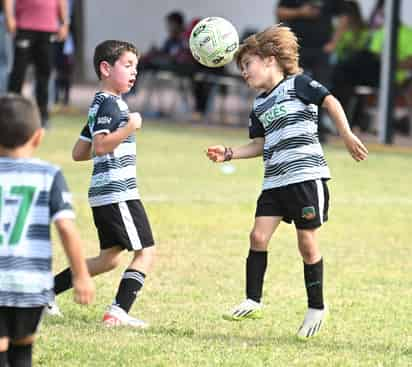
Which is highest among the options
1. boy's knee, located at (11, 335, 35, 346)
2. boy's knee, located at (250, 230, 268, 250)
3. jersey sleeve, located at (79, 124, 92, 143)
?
jersey sleeve, located at (79, 124, 92, 143)

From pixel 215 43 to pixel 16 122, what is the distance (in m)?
2.45

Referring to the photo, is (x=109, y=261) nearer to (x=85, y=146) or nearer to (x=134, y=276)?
(x=134, y=276)

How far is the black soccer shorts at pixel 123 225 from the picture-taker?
6.31 m

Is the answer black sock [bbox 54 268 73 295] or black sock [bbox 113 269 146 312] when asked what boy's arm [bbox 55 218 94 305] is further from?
black sock [bbox 54 268 73 295]

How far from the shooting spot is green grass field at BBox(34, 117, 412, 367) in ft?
19.2

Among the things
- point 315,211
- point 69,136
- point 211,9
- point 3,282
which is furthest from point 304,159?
point 211,9

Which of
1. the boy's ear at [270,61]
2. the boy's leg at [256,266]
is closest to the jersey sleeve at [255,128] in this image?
the boy's ear at [270,61]

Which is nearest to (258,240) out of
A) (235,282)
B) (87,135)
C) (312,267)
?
(312,267)

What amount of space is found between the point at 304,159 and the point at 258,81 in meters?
0.46

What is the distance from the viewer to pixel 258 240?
20.9 feet

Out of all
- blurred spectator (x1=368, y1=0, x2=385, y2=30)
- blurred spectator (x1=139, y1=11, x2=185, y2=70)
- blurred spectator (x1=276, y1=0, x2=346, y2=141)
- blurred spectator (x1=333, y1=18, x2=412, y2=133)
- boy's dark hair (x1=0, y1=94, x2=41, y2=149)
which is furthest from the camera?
blurred spectator (x1=139, y1=11, x2=185, y2=70)

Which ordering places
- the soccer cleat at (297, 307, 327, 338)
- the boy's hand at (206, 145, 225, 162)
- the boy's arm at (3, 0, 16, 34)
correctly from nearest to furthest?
the soccer cleat at (297, 307, 327, 338) → the boy's hand at (206, 145, 225, 162) → the boy's arm at (3, 0, 16, 34)

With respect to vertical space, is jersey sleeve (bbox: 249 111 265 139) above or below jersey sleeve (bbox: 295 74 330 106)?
below

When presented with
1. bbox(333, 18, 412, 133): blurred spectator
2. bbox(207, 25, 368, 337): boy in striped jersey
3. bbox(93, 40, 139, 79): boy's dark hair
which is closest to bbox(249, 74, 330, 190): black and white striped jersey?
bbox(207, 25, 368, 337): boy in striped jersey
